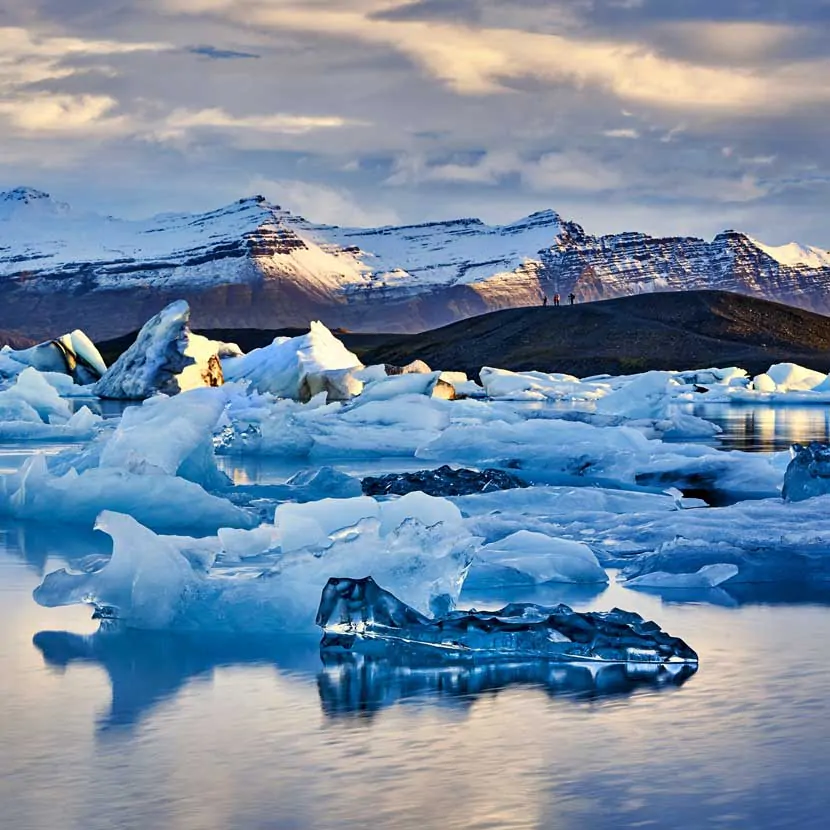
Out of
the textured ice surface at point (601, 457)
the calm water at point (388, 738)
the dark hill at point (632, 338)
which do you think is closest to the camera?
the calm water at point (388, 738)

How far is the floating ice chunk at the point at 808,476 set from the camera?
11633 millimetres

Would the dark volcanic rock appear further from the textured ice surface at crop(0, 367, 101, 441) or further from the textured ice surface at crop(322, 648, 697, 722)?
the textured ice surface at crop(0, 367, 101, 441)

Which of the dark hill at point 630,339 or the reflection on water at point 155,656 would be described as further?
the dark hill at point 630,339

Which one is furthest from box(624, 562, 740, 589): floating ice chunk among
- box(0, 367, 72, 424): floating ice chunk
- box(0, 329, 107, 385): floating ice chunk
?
box(0, 329, 107, 385): floating ice chunk

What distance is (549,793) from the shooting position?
439cm

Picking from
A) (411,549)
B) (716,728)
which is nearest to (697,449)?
(411,549)

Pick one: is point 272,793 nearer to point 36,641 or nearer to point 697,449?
point 36,641

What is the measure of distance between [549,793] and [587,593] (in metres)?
3.52

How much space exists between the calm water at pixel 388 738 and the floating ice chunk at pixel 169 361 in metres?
32.6

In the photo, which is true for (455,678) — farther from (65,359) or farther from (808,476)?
(65,359)

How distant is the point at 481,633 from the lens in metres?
6.20

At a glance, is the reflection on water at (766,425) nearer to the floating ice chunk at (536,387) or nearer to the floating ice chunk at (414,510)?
the floating ice chunk at (536,387)

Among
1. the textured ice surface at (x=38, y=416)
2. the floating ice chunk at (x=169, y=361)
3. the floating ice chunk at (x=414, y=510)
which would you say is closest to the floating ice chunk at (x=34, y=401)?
the textured ice surface at (x=38, y=416)

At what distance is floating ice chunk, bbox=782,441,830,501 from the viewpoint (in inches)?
458
